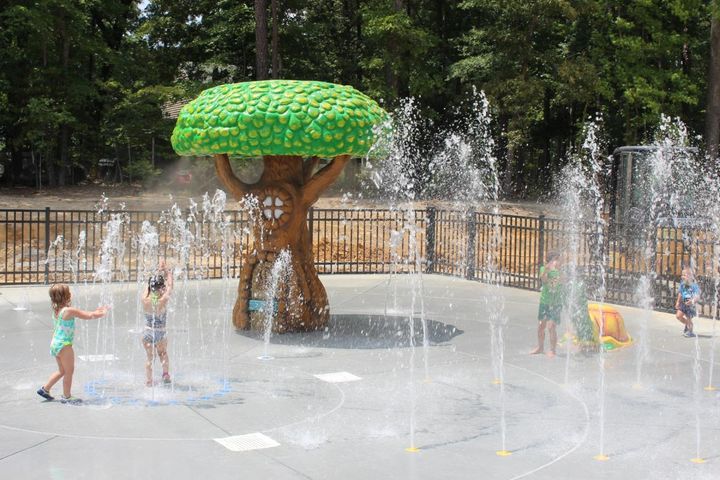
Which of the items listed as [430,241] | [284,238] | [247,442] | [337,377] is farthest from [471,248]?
[247,442]

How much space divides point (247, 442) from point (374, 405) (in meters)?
1.44

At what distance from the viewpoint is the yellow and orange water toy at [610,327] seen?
941cm

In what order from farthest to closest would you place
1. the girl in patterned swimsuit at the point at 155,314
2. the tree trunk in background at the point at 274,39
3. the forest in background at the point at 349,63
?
the tree trunk in background at the point at 274,39, the forest in background at the point at 349,63, the girl in patterned swimsuit at the point at 155,314

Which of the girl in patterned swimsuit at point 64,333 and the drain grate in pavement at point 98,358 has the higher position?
the girl in patterned swimsuit at point 64,333

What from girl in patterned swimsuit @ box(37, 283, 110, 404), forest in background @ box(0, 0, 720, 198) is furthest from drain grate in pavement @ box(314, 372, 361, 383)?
forest in background @ box(0, 0, 720, 198)

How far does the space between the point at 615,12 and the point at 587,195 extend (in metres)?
7.22

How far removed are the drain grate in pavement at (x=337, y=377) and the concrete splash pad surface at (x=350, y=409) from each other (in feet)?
0.09

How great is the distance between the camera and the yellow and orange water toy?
9.41 m

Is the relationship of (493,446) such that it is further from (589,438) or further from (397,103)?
(397,103)

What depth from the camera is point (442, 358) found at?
8.88m

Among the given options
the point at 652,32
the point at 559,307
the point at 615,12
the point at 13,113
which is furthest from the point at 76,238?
the point at 615,12

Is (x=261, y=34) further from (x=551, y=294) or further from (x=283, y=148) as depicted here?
(x=551, y=294)

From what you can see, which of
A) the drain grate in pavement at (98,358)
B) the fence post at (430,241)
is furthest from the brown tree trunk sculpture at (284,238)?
the fence post at (430,241)

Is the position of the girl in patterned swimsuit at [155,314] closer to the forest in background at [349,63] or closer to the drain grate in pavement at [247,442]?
the drain grate in pavement at [247,442]
